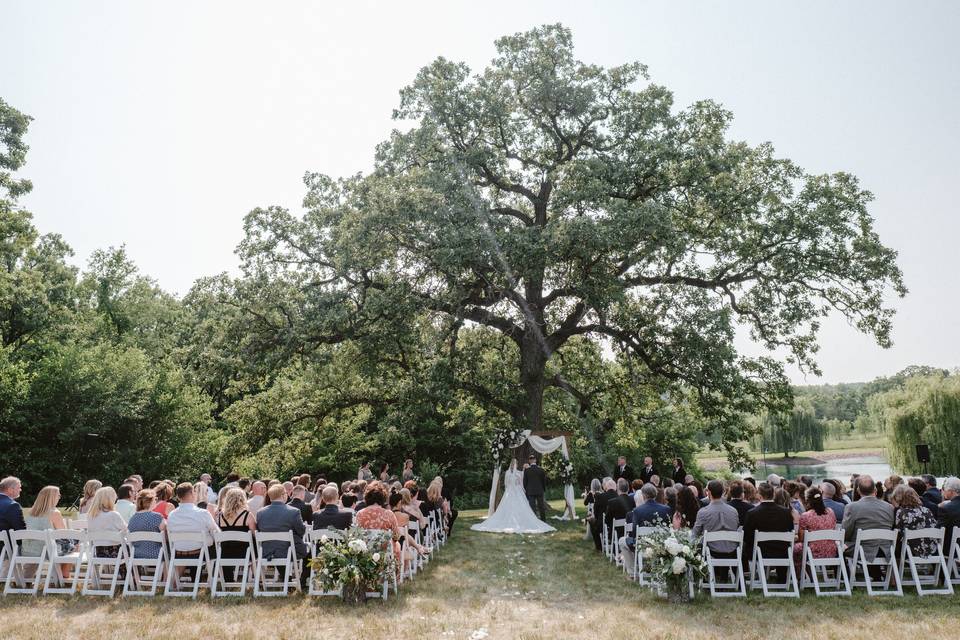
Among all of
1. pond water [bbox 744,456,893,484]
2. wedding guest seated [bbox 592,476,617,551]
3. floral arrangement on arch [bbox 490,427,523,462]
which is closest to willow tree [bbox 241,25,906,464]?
floral arrangement on arch [bbox 490,427,523,462]

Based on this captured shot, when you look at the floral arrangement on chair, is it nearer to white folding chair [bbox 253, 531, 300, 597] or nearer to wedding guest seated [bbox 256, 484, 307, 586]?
white folding chair [bbox 253, 531, 300, 597]

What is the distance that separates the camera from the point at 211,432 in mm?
25125

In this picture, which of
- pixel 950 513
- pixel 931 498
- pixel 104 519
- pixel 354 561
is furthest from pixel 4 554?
pixel 931 498

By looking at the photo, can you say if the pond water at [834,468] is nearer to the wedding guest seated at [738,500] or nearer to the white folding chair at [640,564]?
the wedding guest seated at [738,500]

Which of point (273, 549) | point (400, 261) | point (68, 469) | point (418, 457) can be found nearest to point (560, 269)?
point (400, 261)

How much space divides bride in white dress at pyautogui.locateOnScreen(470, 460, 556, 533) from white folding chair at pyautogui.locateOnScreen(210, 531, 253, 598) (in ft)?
27.2

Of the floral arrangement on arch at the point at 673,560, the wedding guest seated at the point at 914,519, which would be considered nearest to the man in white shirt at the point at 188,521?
the floral arrangement on arch at the point at 673,560

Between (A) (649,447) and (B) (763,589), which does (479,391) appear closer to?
(B) (763,589)

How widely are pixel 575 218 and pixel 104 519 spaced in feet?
36.2

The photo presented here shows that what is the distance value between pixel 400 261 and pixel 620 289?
19.2 feet

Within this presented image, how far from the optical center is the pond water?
146 feet

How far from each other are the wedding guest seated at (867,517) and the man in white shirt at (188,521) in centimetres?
792

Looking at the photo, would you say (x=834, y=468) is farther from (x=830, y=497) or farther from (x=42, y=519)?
(x=42, y=519)

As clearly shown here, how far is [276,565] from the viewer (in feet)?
26.2
